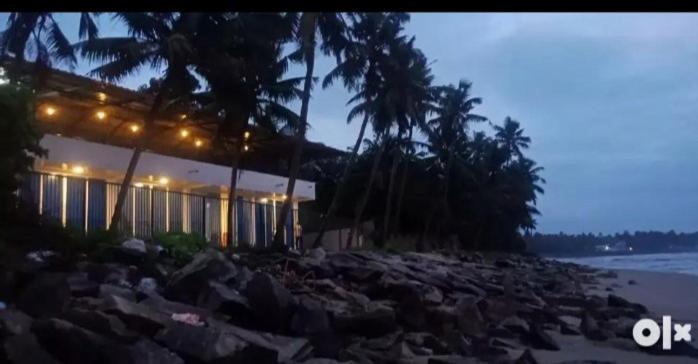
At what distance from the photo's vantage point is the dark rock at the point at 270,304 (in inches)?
270

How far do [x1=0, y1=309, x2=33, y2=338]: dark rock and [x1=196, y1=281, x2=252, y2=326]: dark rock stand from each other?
175cm

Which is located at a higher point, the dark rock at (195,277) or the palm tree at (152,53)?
the palm tree at (152,53)

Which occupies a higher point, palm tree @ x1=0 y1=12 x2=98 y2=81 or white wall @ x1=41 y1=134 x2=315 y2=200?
palm tree @ x1=0 y1=12 x2=98 y2=81

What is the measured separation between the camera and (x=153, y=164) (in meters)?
18.1

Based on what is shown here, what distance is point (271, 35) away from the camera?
15.6 meters

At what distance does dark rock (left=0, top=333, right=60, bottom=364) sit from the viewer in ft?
15.5

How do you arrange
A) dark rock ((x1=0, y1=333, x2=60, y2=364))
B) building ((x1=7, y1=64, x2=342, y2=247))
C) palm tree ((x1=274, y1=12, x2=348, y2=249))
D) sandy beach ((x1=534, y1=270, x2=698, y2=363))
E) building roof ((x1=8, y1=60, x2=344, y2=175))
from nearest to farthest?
dark rock ((x1=0, y1=333, x2=60, y2=364)) → sandy beach ((x1=534, y1=270, x2=698, y2=363)) → building ((x1=7, y1=64, x2=342, y2=247)) → palm tree ((x1=274, y1=12, x2=348, y2=249)) → building roof ((x1=8, y1=60, x2=344, y2=175))

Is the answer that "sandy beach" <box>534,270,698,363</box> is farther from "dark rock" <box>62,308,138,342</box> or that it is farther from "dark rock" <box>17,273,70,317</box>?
"dark rock" <box>17,273,70,317</box>

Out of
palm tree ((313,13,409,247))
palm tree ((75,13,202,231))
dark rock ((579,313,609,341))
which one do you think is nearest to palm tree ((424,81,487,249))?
palm tree ((313,13,409,247))

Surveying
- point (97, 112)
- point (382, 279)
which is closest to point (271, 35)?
point (97, 112)

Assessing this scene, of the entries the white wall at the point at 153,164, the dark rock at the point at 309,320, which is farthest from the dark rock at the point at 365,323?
the white wall at the point at 153,164

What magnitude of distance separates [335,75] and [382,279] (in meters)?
12.9

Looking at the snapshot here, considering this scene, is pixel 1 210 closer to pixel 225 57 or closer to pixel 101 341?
pixel 101 341

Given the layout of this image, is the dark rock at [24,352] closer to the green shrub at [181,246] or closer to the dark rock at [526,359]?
the dark rock at [526,359]
